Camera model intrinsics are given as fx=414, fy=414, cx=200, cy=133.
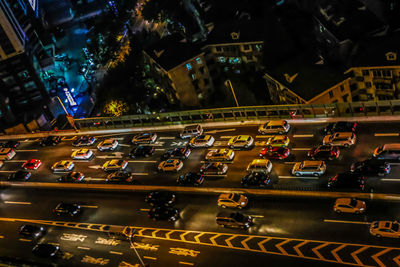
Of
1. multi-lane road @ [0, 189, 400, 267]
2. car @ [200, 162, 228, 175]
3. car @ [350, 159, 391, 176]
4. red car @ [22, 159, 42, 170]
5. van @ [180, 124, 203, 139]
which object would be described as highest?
red car @ [22, 159, 42, 170]

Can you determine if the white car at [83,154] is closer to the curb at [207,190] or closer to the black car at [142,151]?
the curb at [207,190]

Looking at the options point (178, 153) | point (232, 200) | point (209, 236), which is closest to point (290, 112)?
point (178, 153)

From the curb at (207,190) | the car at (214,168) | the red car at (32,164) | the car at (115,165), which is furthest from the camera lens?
the red car at (32,164)

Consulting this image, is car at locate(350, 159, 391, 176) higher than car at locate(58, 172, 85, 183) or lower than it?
lower

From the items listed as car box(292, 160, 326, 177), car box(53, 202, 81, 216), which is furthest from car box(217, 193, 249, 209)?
car box(53, 202, 81, 216)

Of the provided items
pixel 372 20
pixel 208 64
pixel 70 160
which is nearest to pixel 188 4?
pixel 208 64

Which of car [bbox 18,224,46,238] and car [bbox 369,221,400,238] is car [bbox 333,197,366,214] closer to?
car [bbox 369,221,400,238]

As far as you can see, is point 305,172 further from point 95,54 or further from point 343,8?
point 95,54

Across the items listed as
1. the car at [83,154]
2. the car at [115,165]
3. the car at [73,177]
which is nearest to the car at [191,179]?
the car at [115,165]
